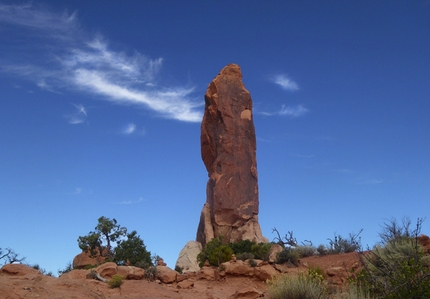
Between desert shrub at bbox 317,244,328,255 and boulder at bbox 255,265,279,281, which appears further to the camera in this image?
desert shrub at bbox 317,244,328,255

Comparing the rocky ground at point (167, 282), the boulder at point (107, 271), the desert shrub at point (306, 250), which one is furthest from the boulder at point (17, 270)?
the desert shrub at point (306, 250)

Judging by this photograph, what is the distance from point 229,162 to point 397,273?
88.8 feet

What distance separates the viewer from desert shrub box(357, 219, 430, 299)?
26.4ft

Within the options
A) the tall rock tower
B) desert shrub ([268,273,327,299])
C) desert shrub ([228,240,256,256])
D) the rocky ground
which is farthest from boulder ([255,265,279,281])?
the tall rock tower

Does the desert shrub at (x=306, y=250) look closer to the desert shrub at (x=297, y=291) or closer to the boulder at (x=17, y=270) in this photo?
the desert shrub at (x=297, y=291)

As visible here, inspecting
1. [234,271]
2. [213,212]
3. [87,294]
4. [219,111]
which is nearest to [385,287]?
[87,294]

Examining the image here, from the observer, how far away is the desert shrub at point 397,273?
8.05m

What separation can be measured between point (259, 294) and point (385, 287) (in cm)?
485

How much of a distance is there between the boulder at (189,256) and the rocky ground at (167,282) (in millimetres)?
10320

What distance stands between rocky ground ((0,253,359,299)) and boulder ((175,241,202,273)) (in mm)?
10320

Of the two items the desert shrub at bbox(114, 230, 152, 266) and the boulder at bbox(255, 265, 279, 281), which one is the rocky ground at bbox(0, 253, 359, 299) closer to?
the boulder at bbox(255, 265, 279, 281)

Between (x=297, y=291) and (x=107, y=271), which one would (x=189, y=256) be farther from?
(x=297, y=291)

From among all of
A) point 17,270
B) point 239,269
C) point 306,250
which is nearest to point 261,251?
point 306,250

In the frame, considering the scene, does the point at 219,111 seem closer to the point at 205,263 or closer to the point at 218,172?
the point at 218,172
